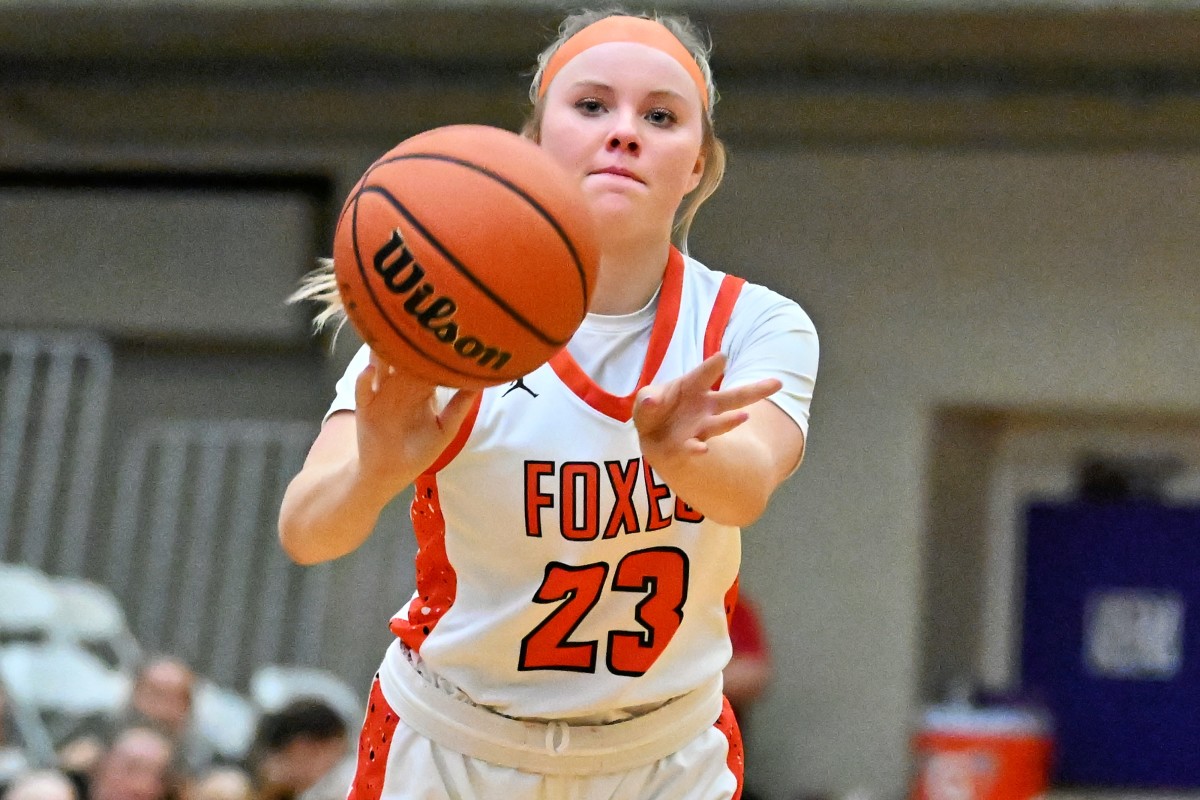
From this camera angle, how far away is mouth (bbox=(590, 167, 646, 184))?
261cm

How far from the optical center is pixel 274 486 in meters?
8.98

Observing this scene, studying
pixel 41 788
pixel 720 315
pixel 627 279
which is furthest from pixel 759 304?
pixel 41 788

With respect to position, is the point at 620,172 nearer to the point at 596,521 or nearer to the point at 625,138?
the point at 625,138

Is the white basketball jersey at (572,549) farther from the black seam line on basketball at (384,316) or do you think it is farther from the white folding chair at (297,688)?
the white folding chair at (297,688)

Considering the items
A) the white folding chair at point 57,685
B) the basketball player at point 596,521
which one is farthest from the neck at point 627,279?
the white folding chair at point 57,685

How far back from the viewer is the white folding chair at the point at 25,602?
7602mm

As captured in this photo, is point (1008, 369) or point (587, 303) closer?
point (587, 303)

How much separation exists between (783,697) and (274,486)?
2796 mm

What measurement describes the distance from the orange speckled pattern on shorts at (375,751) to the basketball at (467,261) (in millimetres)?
797

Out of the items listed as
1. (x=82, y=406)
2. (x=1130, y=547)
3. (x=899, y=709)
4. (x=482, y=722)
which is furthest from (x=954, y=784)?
(x=482, y=722)

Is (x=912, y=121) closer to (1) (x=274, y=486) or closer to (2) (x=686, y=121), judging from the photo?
(1) (x=274, y=486)

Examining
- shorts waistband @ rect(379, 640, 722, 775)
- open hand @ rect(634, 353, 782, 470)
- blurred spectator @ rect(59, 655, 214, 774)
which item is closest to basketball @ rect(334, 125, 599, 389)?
open hand @ rect(634, 353, 782, 470)

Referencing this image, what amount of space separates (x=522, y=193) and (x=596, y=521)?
543 millimetres

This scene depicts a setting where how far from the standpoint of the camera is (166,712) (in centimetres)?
670
